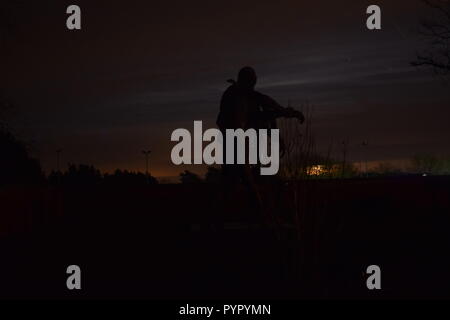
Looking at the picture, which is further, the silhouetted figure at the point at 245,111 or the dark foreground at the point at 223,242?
the silhouetted figure at the point at 245,111

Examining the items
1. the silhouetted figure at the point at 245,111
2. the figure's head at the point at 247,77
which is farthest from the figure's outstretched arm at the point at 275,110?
the figure's head at the point at 247,77

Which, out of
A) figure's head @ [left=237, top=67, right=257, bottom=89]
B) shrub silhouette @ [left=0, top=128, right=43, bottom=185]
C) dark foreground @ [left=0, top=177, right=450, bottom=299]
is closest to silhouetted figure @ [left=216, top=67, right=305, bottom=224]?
figure's head @ [left=237, top=67, right=257, bottom=89]

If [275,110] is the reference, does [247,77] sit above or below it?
above

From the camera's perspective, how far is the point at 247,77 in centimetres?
830

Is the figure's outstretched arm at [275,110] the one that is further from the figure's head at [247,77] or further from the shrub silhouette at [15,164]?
the shrub silhouette at [15,164]

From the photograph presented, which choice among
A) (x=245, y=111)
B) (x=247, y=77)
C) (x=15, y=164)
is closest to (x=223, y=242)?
(x=245, y=111)

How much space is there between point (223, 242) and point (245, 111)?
6.30ft

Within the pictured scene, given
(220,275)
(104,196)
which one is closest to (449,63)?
(104,196)

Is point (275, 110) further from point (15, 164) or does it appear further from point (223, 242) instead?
point (15, 164)

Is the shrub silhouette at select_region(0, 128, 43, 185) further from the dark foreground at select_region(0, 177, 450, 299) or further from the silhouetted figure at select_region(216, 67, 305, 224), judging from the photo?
the silhouetted figure at select_region(216, 67, 305, 224)

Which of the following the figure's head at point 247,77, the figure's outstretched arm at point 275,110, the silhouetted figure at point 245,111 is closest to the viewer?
the figure's outstretched arm at point 275,110

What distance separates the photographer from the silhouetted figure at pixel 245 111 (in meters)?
8.12
